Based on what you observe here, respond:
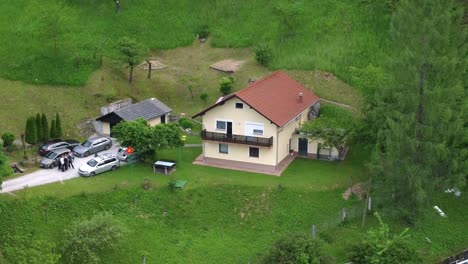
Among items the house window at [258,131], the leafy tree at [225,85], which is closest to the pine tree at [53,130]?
the house window at [258,131]

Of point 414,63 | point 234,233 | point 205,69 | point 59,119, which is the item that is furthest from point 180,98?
point 414,63

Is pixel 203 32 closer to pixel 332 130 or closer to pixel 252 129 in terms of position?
pixel 252 129

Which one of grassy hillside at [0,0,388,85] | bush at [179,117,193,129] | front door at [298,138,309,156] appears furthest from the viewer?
grassy hillside at [0,0,388,85]

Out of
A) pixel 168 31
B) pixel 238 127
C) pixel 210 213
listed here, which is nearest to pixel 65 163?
pixel 210 213

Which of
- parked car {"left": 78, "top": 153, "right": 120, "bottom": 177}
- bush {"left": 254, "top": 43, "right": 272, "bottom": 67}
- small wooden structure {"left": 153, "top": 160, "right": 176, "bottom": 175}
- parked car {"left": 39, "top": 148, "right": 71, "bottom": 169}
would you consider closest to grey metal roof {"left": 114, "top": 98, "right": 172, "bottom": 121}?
parked car {"left": 78, "top": 153, "right": 120, "bottom": 177}

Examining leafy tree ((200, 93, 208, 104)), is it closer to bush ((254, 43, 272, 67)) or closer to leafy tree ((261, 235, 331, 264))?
bush ((254, 43, 272, 67))

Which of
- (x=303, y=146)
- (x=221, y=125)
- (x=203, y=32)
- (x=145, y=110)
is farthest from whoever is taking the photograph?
(x=203, y=32)

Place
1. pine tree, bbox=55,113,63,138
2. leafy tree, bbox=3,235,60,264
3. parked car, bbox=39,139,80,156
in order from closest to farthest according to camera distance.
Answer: leafy tree, bbox=3,235,60,264 < parked car, bbox=39,139,80,156 < pine tree, bbox=55,113,63,138
